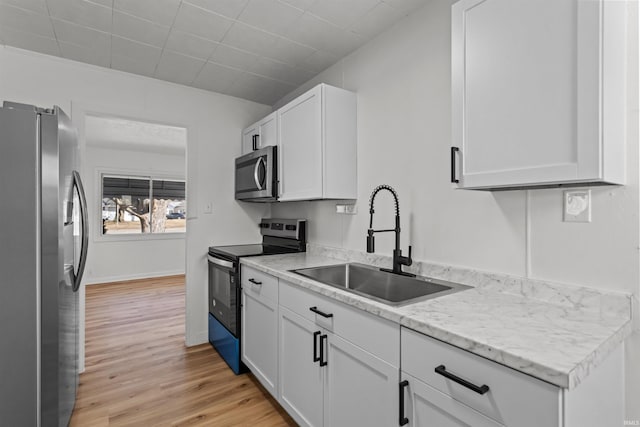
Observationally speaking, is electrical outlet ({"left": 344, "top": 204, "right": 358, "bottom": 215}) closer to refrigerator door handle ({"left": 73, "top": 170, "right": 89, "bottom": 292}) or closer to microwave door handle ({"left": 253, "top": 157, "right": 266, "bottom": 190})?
microwave door handle ({"left": 253, "top": 157, "right": 266, "bottom": 190})

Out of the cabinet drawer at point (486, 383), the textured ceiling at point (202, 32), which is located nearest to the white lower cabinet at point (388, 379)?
the cabinet drawer at point (486, 383)

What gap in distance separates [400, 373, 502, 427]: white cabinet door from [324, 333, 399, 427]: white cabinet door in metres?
0.06

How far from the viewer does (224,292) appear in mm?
2629

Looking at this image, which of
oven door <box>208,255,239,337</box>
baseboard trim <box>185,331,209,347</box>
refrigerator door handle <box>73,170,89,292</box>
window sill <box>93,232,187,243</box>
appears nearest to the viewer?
refrigerator door handle <box>73,170,89,292</box>

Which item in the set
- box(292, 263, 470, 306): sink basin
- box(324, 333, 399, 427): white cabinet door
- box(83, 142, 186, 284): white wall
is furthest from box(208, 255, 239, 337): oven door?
box(83, 142, 186, 284): white wall

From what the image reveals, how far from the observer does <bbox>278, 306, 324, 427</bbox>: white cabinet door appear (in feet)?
5.18

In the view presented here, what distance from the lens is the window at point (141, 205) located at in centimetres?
563

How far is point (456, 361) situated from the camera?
0.94 meters

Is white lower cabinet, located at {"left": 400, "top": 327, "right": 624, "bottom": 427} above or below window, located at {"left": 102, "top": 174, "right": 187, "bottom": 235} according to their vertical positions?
below

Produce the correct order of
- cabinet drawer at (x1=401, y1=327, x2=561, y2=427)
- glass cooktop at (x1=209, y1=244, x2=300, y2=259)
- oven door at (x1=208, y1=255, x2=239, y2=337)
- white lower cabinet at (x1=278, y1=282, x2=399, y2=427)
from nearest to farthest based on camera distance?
1. cabinet drawer at (x1=401, y1=327, x2=561, y2=427)
2. white lower cabinet at (x1=278, y1=282, x2=399, y2=427)
3. oven door at (x1=208, y1=255, x2=239, y2=337)
4. glass cooktop at (x1=209, y1=244, x2=300, y2=259)

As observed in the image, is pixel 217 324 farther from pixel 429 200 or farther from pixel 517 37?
pixel 517 37

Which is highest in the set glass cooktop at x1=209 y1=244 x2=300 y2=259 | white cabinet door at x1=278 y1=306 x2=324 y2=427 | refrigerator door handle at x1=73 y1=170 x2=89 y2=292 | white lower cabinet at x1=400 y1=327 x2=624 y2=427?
refrigerator door handle at x1=73 y1=170 x2=89 y2=292

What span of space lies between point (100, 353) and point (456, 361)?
300 cm

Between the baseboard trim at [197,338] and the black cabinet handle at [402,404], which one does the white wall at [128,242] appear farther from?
the black cabinet handle at [402,404]
